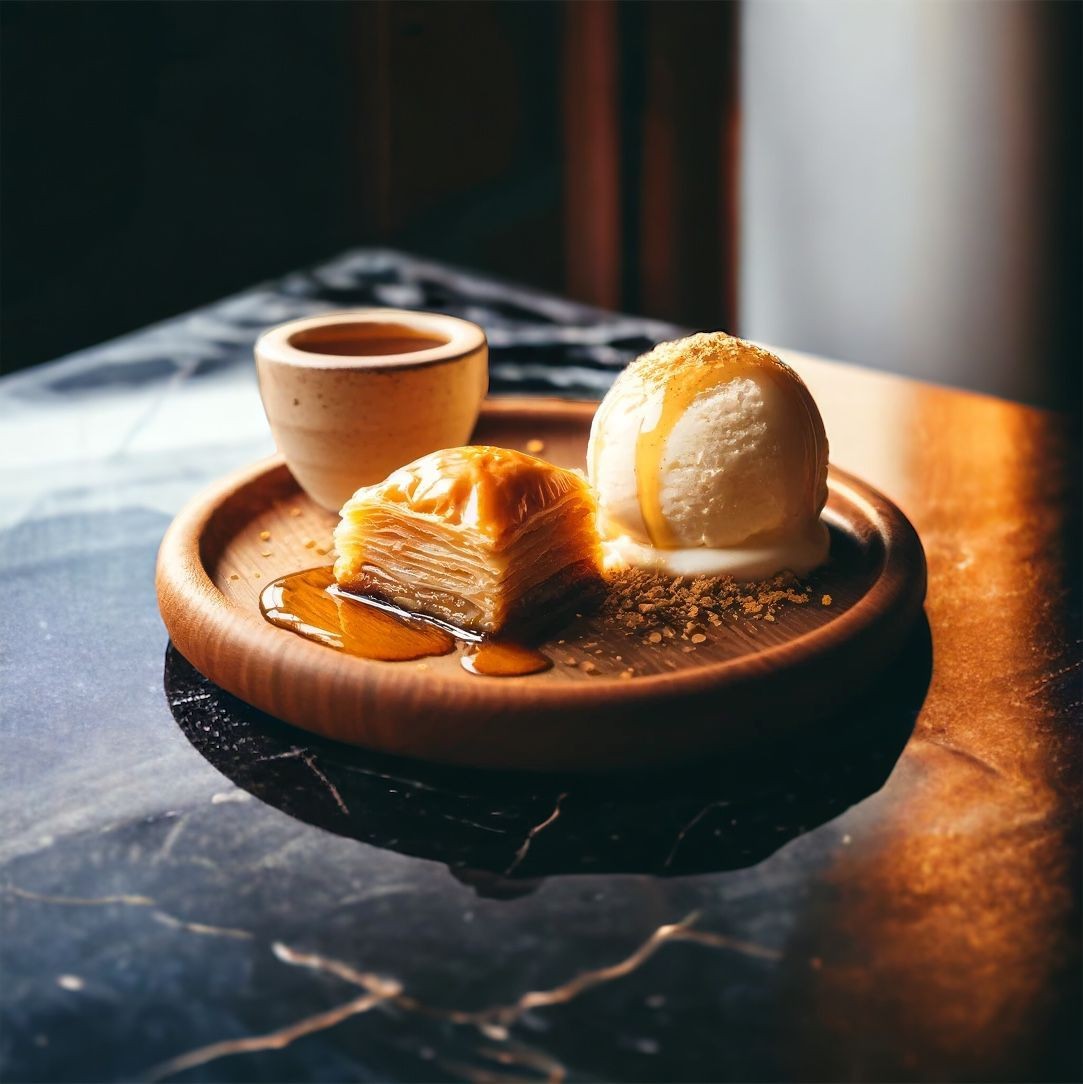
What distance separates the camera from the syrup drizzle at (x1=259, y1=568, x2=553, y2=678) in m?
0.84

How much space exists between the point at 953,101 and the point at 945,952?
2.45m

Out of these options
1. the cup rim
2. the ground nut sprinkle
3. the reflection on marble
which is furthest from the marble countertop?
the cup rim

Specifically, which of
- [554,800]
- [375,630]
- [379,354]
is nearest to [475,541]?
Result: [375,630]

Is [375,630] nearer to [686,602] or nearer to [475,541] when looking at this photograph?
[475,541]

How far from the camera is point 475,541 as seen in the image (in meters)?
0.87

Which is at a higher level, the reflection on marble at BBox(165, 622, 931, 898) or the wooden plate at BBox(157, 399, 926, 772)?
the wooden plate at BBox(157, 399, 926, 772)

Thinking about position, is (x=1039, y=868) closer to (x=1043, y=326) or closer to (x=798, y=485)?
(x=798, y=485)

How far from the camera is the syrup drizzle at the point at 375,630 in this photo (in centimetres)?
84

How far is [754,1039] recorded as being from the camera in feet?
1.89

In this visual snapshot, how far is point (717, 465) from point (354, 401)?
1.07 ft

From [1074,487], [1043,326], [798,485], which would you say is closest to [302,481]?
[798,485]

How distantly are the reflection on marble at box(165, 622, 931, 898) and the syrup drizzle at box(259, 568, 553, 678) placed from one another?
2.9 inches

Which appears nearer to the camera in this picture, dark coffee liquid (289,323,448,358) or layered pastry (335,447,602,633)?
layered pastry (335,447,602,633)

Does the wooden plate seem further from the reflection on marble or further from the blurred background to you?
the blurred background
